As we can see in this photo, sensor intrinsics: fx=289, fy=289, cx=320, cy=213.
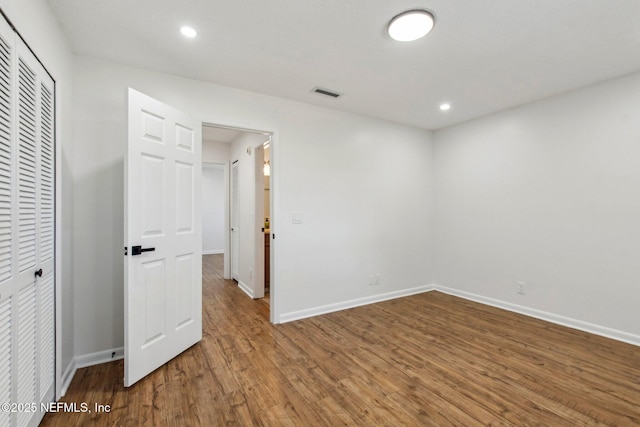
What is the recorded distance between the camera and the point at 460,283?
425 centimetres

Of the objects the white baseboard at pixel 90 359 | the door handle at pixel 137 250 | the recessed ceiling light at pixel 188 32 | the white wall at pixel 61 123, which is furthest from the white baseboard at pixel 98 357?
the recessed ceiling light at pixel 188 32

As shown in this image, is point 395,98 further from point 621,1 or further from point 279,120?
point 621,1

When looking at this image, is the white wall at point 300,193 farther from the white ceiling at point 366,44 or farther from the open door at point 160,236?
the open door at point 160,236

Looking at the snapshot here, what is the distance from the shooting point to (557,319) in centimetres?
321

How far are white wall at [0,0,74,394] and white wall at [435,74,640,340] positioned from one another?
14.6 ft

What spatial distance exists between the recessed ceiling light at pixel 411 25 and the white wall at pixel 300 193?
1.57 metres

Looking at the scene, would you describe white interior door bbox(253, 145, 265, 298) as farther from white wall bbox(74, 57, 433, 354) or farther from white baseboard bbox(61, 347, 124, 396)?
white baseboard bbox(61, 347, 124, 396)

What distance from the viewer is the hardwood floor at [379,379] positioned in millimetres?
1754

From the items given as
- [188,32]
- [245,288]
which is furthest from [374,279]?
[188,32]

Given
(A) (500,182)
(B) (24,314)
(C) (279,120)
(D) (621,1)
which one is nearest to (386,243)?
(A) (500,182)

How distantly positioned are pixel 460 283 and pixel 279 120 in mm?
3424

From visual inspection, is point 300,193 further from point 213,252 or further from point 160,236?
point 213,252

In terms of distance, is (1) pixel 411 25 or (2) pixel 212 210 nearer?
→ (1) pixel 411 25

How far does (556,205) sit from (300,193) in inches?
114
